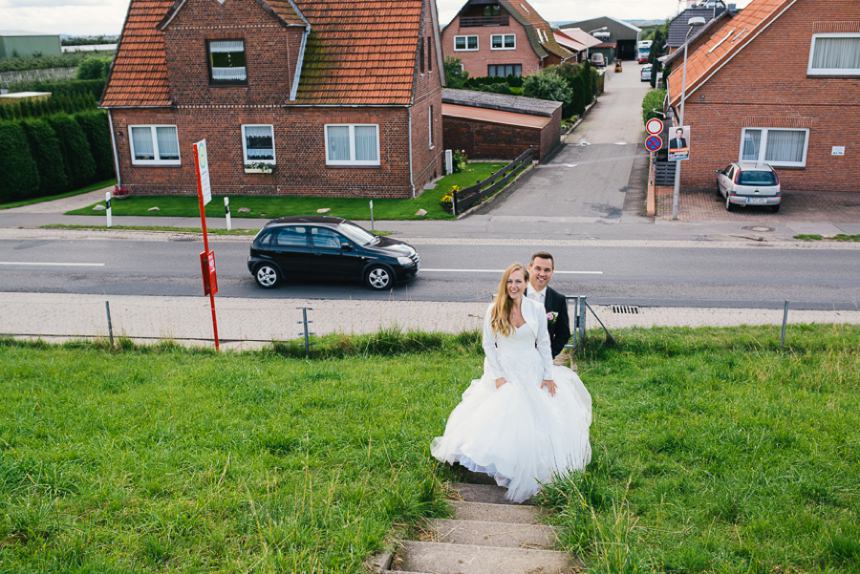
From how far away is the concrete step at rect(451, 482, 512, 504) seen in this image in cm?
686

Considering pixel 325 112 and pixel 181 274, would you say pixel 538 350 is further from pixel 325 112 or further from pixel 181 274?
pixel 325 112

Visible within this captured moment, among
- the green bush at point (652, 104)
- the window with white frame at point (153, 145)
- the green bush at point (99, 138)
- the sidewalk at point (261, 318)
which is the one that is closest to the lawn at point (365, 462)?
the sidewalk at point (261, 318)

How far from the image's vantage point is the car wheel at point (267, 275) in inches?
696

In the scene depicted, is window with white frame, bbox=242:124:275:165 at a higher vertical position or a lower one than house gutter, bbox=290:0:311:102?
lower

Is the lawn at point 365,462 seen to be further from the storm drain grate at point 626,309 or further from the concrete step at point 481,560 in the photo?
the storm drain grate at point 626,309

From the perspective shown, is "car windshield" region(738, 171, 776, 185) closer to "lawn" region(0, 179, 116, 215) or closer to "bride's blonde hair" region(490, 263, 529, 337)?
"bride's blonde hair" region(490, 263, 529, 337)

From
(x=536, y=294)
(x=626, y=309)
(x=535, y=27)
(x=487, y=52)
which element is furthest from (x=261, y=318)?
(x=535, y=27)

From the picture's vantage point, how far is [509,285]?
677 centimetres

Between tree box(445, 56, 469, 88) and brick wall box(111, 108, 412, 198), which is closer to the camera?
brick wall box(111, 108, 412, 198)

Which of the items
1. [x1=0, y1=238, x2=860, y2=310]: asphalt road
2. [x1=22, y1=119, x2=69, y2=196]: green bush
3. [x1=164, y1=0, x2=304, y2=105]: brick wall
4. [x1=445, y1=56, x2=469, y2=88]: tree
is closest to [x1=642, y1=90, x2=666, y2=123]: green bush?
[x1=445, y1=56, x2=469, y2=88]: tree

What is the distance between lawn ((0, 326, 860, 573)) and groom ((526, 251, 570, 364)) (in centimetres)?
118

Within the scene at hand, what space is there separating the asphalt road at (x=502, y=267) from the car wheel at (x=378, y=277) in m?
0.26

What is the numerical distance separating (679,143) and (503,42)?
35.5 meters

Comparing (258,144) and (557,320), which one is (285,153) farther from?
(557,320)
